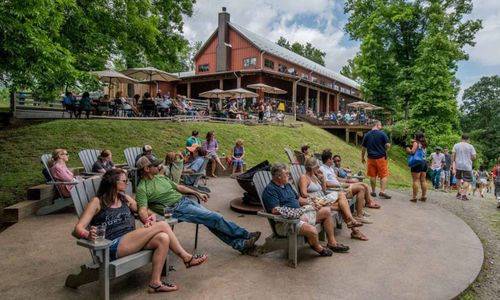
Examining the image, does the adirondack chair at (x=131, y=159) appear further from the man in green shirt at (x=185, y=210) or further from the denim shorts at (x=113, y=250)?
the denim shorts at (x=113, y=250)

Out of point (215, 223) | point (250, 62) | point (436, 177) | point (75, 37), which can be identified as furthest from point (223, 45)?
point (215, 223)

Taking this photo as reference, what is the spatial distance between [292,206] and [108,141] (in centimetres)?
795

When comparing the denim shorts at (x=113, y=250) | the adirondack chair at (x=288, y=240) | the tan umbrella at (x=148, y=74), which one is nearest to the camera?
the denim shorts at (x=113, y=250)

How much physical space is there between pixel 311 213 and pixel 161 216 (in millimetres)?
1701

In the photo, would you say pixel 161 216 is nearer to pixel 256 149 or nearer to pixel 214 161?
pixel 214 161

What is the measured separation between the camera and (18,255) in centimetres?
371

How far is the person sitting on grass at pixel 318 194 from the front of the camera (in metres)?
4.41

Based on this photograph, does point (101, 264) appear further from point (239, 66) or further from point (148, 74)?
point (239, 66)

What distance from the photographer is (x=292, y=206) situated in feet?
13.1

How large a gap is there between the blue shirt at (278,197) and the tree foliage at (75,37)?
16.5ft

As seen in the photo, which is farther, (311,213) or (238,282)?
(311,213)

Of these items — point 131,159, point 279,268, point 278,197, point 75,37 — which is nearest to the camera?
point 279,268

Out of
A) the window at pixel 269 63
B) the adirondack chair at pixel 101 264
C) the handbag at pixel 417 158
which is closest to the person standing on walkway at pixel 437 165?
the handbag at pixel 417 158

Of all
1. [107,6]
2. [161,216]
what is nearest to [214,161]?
[161,216]
